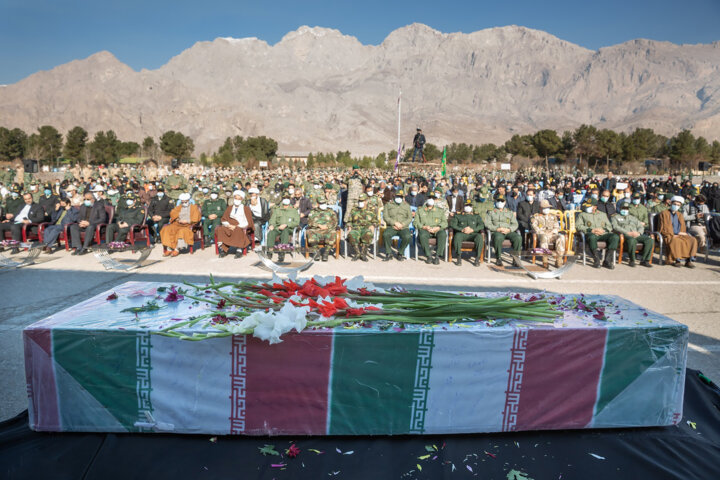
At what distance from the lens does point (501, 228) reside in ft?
32.3

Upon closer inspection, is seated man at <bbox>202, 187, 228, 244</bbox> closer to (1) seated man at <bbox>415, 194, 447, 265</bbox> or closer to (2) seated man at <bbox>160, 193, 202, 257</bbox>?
(2) seated man at <bbox>160, 193, 202, 257</bbox>

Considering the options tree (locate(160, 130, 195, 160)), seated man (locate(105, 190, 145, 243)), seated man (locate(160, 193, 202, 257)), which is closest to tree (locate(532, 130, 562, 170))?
tree (locate(160, 130, 195, 160))

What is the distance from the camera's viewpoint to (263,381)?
2885 mm

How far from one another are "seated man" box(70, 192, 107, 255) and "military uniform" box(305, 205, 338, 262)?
485 cm

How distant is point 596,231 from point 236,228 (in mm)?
7728

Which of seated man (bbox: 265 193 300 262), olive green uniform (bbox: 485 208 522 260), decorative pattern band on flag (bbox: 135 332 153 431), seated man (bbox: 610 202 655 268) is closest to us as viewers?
decorative pattern band on flag (bbox: 135 332 153 431)

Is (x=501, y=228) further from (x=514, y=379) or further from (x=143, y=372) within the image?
(x=143, y=372)

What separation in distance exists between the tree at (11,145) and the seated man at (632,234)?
6965cm

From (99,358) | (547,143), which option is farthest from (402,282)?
(547,143)

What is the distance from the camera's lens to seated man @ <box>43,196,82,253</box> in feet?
33.5

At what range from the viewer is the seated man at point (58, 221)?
10211 millimetres

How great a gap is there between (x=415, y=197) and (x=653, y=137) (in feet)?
219

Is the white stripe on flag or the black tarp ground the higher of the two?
the white stripe on flag

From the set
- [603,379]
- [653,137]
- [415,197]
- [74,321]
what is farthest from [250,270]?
[653,137]
